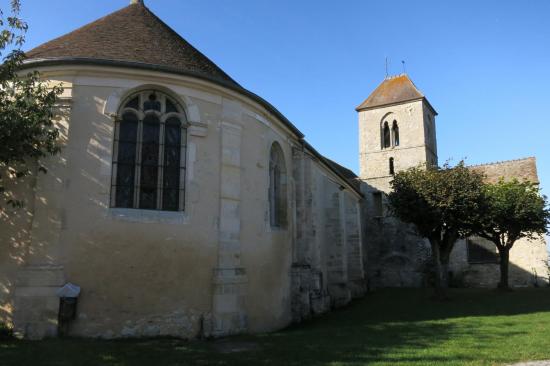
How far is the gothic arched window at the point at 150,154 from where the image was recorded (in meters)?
10.0

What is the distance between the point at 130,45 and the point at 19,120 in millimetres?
3966

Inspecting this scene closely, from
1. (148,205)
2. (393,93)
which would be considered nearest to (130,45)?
(148,205)

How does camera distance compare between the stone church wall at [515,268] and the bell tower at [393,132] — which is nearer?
the stone church wall at [515,268]

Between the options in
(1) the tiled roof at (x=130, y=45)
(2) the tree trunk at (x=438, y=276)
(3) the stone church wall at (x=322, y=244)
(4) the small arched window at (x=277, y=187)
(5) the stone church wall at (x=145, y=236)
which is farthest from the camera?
(2) the tree trunk at (x=438, y=276)

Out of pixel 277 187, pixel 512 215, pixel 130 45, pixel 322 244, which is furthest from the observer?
pixel 512 215

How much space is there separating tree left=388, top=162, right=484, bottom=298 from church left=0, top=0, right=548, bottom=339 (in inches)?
307

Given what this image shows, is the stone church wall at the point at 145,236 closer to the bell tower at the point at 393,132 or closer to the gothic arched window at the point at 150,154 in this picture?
the gothic arched window at the point at 150,154

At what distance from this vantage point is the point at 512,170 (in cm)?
3048

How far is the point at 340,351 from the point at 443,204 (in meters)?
12.4

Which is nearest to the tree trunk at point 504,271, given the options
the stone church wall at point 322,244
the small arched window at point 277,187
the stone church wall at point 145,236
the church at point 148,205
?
the stone church wall at point 322,244

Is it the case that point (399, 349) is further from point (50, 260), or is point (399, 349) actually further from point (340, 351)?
point (50, 260)

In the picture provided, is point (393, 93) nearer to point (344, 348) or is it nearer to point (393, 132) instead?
point (393, 132)

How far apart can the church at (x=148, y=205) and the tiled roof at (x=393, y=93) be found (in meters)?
20.5

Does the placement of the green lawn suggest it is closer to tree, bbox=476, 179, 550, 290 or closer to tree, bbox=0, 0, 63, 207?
tree, bbox=0, 0, 63, 207
